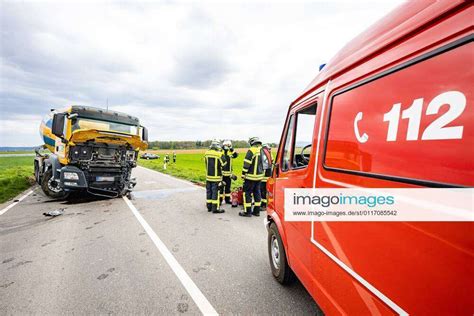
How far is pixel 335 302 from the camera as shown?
157 cm

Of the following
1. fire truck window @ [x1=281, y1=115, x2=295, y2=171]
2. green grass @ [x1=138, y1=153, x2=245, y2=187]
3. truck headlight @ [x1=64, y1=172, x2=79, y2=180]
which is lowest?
green grass @ [x1=138, y1=153, x2=245, y2=187]

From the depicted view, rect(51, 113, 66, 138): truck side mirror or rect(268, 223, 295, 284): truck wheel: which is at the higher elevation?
rect(51, 113, 66, 138): truck side mirror

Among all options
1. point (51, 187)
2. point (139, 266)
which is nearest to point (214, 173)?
point (139, 266)

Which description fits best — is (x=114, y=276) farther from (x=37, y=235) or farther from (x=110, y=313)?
(x=37, y=235)

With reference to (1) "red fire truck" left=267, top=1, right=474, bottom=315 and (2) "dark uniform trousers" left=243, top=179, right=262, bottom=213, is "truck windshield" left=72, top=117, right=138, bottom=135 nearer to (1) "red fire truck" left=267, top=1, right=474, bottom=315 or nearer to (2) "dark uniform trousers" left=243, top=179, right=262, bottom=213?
(2) "dark uniform trousers" left=243, top=179, right=262, bottom=213

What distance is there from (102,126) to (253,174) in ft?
Answer: 17.8

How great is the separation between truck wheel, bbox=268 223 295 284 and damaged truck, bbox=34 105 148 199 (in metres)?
6.21

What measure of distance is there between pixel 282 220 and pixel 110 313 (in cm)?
200

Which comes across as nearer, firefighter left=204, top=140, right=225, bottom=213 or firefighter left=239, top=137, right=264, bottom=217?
firefighter left=239, top=137, right=264, bottom=217

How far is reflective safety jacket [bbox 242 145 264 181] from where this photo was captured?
18.0 ft

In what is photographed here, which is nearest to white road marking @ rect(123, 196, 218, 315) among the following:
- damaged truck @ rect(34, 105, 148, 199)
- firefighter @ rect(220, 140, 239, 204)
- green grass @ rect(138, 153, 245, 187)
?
firefighter @ rect(220, 140, 239, 204)

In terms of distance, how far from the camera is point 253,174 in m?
5.53
